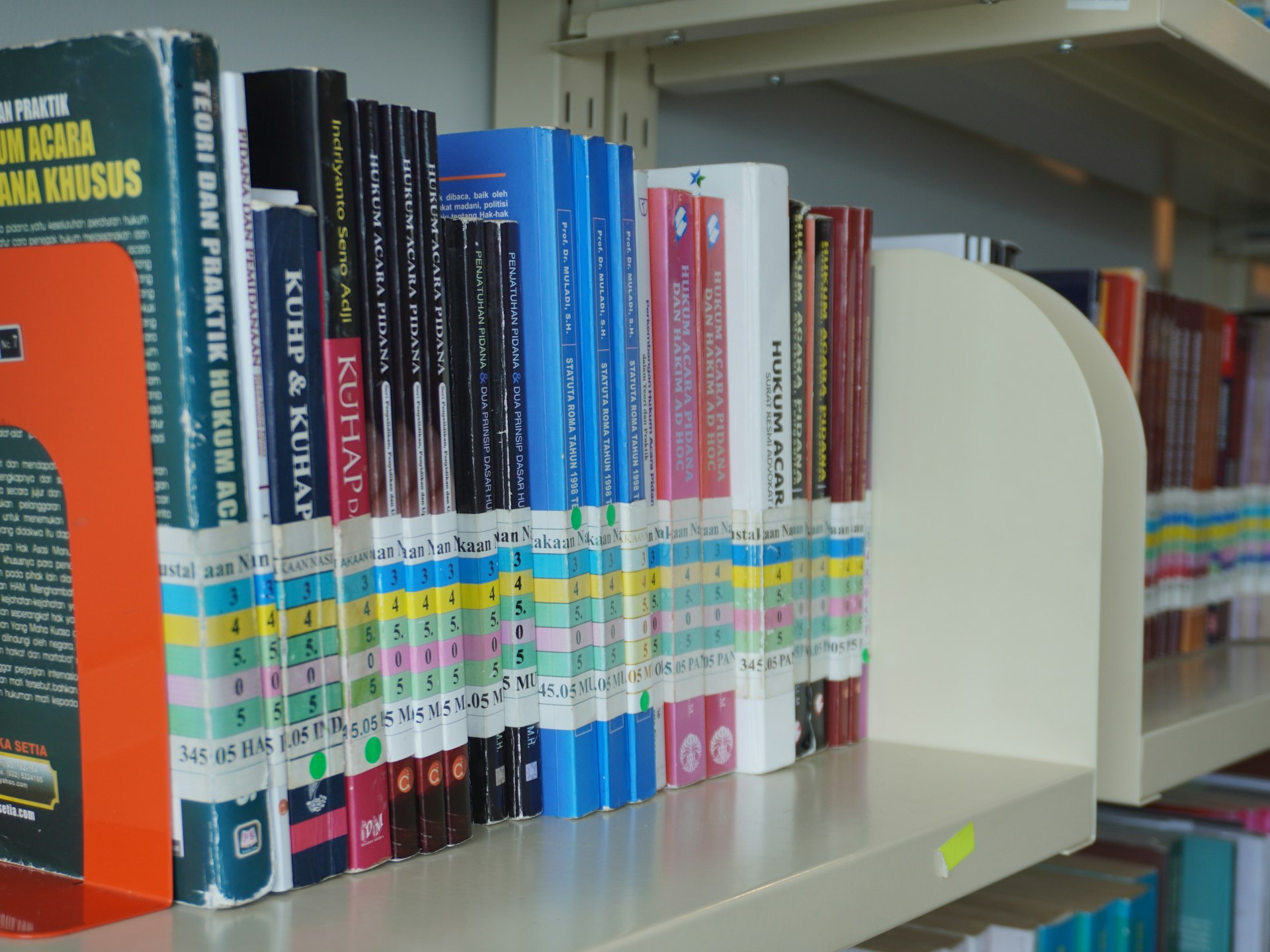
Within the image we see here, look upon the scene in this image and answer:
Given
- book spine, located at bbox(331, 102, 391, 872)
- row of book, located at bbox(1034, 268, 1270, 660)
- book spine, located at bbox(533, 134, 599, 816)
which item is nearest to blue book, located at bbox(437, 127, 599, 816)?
book spine, located at bbox(533, 134, 599, 816)

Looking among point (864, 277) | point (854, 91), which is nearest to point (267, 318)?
point (864, 277)

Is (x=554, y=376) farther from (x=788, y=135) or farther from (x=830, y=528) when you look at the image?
(x=788, y=135)

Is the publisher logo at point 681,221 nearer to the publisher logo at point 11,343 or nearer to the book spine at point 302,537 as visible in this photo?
the book spine at point 302,537

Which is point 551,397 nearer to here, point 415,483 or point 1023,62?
point 415,483

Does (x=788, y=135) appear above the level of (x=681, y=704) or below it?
above

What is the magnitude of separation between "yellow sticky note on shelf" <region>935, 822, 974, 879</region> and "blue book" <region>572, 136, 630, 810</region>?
17 cm

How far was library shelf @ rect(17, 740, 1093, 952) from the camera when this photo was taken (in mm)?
485

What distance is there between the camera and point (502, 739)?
2.04 ft

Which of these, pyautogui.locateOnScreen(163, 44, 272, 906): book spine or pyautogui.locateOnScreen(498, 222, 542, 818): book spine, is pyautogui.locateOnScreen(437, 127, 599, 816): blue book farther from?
pyautogui.locateOnScreen(163, 44, 272, 906): book spine

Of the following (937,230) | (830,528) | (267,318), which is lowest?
(830,528)

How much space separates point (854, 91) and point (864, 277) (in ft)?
1.69

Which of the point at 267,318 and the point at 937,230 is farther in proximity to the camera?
the point at 937,230

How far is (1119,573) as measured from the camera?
80 cm

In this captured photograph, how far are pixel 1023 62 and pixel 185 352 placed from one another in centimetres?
73
